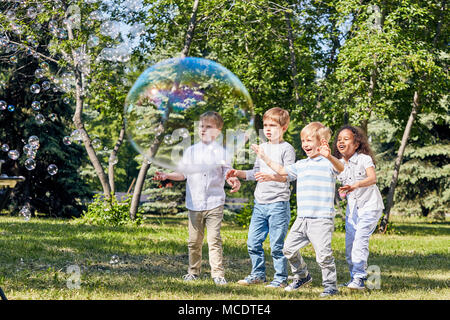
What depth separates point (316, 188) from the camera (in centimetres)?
486

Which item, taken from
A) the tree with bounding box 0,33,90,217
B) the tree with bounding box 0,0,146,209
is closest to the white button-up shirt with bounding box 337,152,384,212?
the tree with bounding box 0,0,146,209

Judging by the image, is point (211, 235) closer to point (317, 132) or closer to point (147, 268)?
point (147, 268)

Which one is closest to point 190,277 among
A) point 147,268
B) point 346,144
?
point 147,268

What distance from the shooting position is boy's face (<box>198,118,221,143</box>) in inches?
215

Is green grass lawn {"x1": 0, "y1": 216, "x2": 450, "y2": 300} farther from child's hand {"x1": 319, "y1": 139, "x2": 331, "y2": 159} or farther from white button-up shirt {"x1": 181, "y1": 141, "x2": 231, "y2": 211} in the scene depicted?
child's hand {"x1": 319, "y1": 139, "x2": 331, "y2": 159}

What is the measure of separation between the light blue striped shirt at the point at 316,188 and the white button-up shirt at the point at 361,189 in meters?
0.48

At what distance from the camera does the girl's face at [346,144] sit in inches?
220

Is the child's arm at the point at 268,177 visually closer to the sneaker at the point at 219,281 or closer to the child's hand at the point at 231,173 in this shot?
the child's hand at the point at 231,173

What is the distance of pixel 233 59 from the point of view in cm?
1595

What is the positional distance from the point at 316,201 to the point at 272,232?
0.67 m

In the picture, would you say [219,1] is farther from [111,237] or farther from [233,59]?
[111,237]

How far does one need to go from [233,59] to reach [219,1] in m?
3.61

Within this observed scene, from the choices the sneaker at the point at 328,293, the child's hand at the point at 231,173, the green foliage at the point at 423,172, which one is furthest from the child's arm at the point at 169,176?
the green foliage at the point at 423,172

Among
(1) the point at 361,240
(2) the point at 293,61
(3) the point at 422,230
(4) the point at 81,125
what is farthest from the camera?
(3) the point at 422,230
